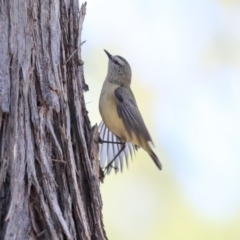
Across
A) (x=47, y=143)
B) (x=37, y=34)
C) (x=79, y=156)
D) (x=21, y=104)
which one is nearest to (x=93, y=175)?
(x=79, y=156)

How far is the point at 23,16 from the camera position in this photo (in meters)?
2.80

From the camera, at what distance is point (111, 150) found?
164 inches

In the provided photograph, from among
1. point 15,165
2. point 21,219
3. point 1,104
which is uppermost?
point 1,104

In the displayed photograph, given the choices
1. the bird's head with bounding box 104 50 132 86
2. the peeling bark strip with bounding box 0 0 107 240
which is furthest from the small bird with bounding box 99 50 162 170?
the peeling bark strip with bounding box 0 0 107 240

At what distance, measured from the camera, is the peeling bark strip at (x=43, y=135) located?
8.17 feet

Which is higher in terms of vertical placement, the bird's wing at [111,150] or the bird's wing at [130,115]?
the bird's wing at [130,115]

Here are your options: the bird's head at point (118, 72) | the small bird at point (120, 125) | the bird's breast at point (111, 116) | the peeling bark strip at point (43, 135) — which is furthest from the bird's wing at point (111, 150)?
the peeling bark strip at point (43, 135)

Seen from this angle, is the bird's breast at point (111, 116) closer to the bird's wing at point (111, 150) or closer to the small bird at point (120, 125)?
the small bird at point (120, 125)

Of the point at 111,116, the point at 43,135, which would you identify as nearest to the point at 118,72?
the point at 111,116

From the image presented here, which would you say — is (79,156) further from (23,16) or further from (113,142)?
(113,142)

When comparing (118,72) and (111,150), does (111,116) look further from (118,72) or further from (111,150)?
(118,72)

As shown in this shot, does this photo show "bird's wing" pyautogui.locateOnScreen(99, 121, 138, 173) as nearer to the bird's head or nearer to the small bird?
the small bird

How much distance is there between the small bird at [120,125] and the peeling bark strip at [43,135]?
87cm

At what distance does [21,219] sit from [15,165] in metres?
0.21
